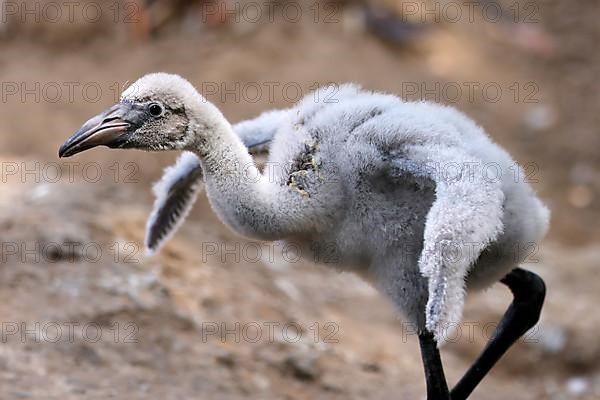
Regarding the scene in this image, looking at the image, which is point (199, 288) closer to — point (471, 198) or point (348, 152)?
point (348, 152)

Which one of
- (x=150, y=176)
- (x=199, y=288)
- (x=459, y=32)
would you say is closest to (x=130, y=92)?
(x=199, y=288)

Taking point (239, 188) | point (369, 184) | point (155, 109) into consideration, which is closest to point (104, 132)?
point (155, 109)

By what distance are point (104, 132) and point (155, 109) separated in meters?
0.18

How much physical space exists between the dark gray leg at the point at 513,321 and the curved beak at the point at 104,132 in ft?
5.34

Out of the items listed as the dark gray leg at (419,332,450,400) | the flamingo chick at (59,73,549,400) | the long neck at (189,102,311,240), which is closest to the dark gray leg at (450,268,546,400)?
the flamingo chick at (59,73,549,400)

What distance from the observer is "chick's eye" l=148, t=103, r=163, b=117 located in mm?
3095

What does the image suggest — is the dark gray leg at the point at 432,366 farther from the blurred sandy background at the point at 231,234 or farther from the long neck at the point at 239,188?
the blurred sandy background at the point at 231,234

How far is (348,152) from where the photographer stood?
324cm

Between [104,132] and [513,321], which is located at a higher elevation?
[513,321]

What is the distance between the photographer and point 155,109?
310 centimetres

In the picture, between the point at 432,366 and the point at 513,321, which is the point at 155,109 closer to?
the point at 432,366

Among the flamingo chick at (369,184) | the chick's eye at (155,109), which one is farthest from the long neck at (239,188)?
the chick's eye at (155,109)

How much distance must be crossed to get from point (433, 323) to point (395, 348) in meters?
2.39

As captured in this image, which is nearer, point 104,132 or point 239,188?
point 104,132
